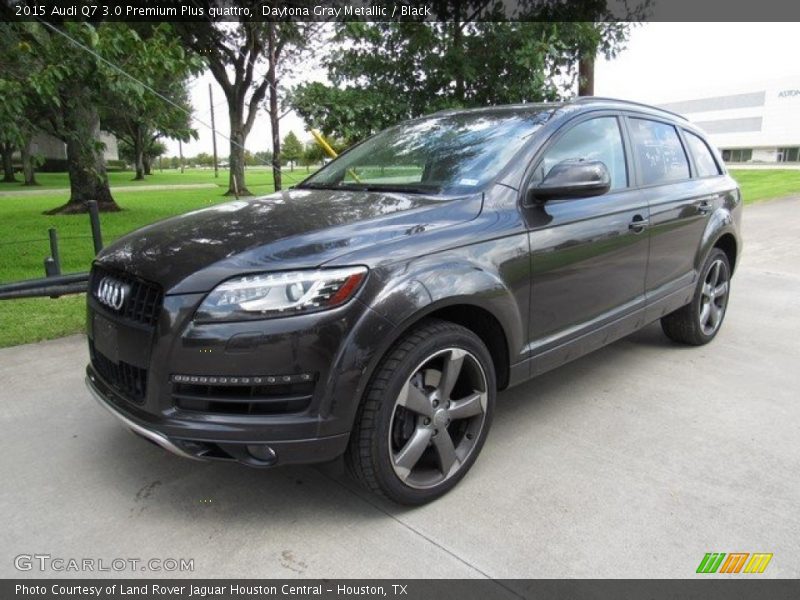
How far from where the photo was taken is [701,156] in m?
4.74

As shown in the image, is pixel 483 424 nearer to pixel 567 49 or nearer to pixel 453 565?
pixel 453 565

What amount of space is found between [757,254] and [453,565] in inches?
330

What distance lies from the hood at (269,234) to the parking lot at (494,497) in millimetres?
1030

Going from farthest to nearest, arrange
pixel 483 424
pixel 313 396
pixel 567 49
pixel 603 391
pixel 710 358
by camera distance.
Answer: pixel 567 49 < pixel 710 358 < pixel 603 391 < pixel 483 424 < pixel 313 396

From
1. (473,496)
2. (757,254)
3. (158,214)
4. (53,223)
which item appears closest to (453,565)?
(473,496)

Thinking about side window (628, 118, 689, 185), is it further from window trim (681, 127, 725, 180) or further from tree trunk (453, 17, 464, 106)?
tree trunk (453, 17, 464, 106)

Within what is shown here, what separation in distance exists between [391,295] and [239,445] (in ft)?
2.63

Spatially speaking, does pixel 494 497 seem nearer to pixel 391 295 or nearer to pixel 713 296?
pixel 391 295

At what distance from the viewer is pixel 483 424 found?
2.85m

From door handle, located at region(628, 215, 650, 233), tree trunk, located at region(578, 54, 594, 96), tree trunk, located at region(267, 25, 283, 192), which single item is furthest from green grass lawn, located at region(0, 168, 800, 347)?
tree trunk, located at region(578, 54, 594, 96)

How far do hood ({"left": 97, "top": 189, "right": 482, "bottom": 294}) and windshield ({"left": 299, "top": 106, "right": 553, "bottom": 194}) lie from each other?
22 cm

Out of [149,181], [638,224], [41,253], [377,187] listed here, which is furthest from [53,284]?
[149,181]

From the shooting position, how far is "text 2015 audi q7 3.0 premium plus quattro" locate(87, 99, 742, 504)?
7.43 ft

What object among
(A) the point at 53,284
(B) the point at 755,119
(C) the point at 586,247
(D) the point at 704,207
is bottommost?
(A) the point at 53,284
